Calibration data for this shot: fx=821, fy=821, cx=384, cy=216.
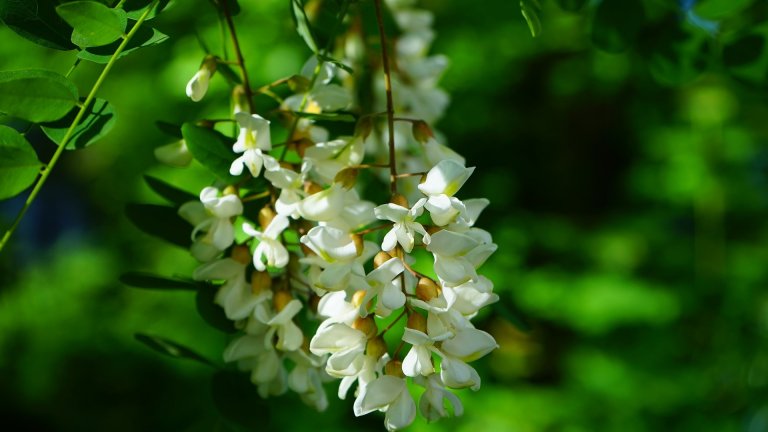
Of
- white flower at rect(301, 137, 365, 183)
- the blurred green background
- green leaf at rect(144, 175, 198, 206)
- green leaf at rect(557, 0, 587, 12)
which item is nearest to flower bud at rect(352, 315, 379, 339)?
white flower at rect(301, 137, 365, 183)

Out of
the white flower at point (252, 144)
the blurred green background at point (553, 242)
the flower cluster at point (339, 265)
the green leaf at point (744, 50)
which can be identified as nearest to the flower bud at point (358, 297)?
the flower cluster at point (339, 265)

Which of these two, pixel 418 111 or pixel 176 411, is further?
pixel 176 411

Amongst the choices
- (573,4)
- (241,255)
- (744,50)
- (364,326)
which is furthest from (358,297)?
(744,50)

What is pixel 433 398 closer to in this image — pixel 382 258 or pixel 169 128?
pixel 382 258

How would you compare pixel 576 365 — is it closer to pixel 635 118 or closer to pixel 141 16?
pixel 635 118

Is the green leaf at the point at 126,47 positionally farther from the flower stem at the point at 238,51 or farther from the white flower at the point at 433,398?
the white flower at the point at 433,398

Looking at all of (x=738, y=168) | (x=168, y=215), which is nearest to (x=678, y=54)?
(x=168, y=215)
